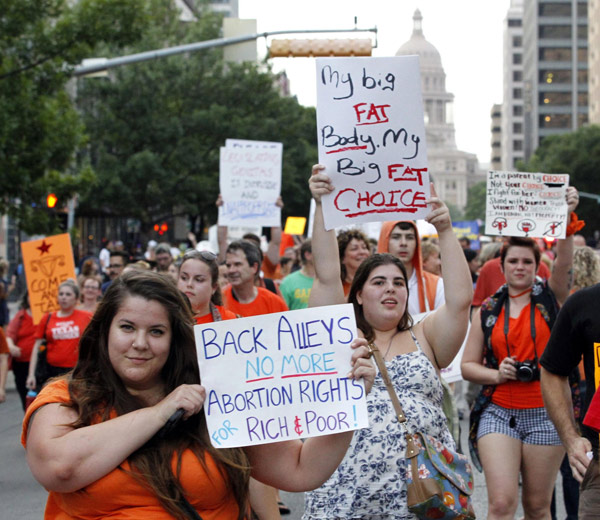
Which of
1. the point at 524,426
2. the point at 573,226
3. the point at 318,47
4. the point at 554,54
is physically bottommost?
the point at 524,426

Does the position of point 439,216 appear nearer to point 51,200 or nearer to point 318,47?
point 318,47

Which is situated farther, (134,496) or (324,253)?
(324,253)

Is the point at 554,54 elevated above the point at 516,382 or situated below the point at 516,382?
above

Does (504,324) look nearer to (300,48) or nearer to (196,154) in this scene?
(300,48)

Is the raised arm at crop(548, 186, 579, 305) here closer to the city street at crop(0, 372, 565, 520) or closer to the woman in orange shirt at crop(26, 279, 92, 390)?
the city street at crop(0, 372, 565, 520)

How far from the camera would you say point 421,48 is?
19225 centimetres

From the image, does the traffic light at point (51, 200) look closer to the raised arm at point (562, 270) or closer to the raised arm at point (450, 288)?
the raised arm at point (562, 270)

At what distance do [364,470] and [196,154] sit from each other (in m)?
34.6

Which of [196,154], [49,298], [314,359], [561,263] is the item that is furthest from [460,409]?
[196,154]

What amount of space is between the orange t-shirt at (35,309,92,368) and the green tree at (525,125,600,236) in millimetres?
60463

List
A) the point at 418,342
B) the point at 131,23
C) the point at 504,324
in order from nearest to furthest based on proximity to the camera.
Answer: the point at 418,342 → the point at 504,324 → the point at 131,23

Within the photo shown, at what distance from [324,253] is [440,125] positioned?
624 ft

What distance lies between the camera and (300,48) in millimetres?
12656

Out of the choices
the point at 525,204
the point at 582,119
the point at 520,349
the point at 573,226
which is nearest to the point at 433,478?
the point at 520,349
